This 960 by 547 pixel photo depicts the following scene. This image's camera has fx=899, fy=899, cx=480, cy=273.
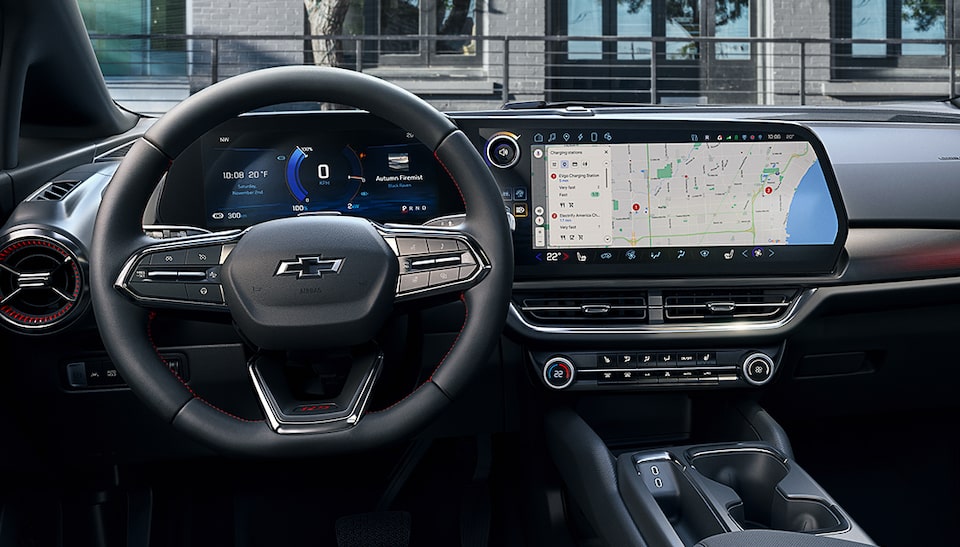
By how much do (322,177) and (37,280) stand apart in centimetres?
50

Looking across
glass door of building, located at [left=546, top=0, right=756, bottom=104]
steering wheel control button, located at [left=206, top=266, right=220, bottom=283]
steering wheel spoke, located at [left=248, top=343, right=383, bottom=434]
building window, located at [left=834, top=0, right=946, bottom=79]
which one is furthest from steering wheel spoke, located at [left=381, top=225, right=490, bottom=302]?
building window, located at [left=834, top=0, right=946, bottom=79]

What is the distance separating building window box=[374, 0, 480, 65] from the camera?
8188 mm

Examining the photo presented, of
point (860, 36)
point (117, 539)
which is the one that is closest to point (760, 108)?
point (117, 539)

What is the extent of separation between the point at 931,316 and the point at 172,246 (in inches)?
62.3

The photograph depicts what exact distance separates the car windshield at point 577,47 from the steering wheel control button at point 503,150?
241 inches

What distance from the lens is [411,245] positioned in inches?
51.2

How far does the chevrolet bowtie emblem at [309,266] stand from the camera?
125 cm

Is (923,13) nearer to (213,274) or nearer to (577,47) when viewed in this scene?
(577,47)

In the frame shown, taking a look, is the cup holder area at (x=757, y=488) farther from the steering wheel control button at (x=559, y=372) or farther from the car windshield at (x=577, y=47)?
the car windshield at (x=577, y=47)

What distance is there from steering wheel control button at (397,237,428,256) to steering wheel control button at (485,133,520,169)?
418 millimetres

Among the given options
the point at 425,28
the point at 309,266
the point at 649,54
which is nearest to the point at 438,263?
the point at 309,266

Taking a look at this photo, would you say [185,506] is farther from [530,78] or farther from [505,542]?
[530,78]

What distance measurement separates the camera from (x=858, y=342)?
75.4 inches

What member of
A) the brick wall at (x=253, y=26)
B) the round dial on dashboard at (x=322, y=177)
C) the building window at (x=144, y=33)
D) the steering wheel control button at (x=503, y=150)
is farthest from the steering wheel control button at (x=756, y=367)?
the brick wall at (x=253, y=26)
